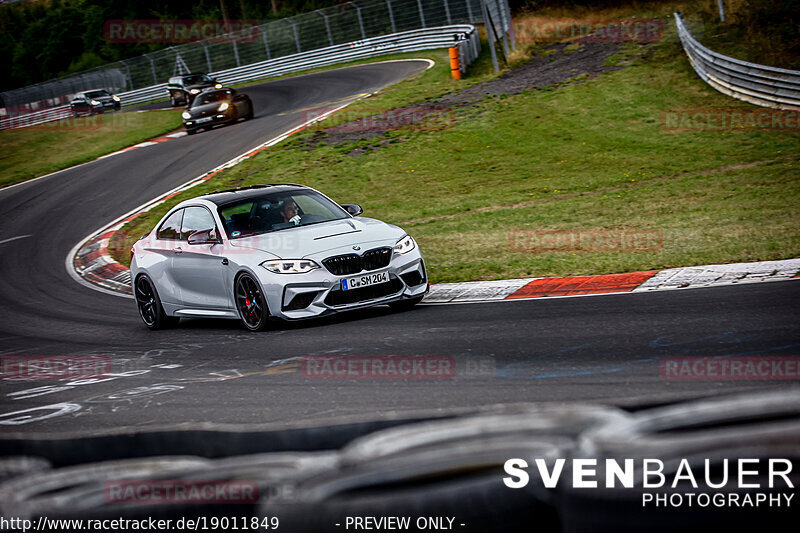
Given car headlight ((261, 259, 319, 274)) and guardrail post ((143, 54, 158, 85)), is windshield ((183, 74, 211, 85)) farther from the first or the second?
car headlight ((261, 259, 319, 274))

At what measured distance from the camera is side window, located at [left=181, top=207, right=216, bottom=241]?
10250mm

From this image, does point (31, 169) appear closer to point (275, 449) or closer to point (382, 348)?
point (382, 348)

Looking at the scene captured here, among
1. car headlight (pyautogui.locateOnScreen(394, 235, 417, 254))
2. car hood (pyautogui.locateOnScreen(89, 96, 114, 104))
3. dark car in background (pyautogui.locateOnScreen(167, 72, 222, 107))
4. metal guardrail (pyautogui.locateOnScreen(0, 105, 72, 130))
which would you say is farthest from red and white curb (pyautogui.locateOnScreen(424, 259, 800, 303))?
metal guardrail (pyautogui.locateOnScreen(0, 105, 72, 130))

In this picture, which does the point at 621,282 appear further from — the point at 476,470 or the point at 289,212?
the point at 476,470

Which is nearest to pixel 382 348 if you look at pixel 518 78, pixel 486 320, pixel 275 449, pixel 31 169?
pixel 486 320

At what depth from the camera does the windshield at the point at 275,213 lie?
32.6ft

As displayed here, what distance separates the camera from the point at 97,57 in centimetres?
8375

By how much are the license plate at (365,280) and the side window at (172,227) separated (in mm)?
2803

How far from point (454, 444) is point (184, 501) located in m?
1.00

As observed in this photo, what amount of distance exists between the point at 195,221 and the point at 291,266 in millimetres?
2065

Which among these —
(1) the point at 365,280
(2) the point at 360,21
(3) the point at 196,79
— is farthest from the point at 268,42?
(1) the point at 365,280

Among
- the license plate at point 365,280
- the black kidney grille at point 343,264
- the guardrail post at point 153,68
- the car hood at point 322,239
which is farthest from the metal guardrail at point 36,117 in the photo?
the license plate at point 365,280

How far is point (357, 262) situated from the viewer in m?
9.11

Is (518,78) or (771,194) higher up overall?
(518,78)
